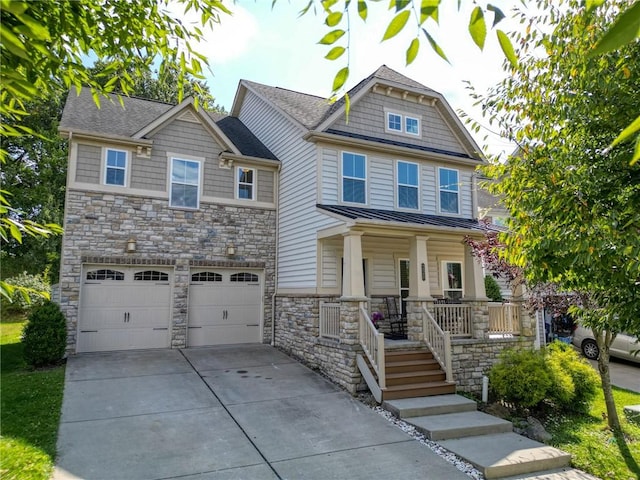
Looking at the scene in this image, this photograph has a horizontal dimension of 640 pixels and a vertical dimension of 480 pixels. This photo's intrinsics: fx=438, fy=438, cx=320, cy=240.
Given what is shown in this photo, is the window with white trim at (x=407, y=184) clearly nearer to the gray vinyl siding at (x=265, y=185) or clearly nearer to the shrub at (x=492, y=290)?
the gray vinyl siding at (x=265, y=185)

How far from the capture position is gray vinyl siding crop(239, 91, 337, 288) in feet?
39.2

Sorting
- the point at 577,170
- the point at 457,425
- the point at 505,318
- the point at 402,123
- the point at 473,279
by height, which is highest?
the point at 402,123

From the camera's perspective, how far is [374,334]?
360 inches

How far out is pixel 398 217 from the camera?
11438 mm

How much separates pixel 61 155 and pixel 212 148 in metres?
12.8

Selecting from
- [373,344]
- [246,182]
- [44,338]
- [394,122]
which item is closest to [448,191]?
[394,122]

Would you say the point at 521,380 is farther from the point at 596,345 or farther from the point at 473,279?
the point at 596,345

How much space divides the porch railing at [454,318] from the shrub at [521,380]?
5.27 ft

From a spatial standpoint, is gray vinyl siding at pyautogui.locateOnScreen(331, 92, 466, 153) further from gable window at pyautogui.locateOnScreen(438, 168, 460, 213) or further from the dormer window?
gable window at pyautogui.locateOnScreen(438, 168, 460, 213)

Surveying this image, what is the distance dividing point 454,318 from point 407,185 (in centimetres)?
442

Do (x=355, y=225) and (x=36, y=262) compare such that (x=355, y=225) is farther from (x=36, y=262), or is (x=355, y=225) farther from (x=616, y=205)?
(x=36, y=262)

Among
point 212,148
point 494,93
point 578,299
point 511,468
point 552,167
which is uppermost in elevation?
point 212,148

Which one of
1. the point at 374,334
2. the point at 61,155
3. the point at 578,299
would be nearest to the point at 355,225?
the point at 374,334

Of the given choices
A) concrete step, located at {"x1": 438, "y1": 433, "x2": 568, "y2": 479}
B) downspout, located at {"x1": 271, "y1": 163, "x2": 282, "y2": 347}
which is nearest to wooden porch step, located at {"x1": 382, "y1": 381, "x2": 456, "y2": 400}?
concrete step, located at {"x1": 438, "y1": 433, "x2": 568, "y2": 479}
